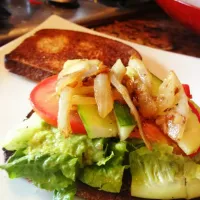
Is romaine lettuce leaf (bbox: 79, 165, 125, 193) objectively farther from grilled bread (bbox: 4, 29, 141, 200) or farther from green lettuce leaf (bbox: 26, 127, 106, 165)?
grilled bread (bbox: 4, 29, 141, 200)

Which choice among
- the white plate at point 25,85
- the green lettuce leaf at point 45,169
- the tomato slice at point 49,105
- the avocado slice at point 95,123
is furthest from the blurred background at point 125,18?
the green lettuce leaf at point 45,169

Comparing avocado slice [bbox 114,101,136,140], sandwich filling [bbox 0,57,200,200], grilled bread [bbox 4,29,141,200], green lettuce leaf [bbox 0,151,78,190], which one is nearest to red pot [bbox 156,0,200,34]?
grilled bread [bbox 4,29,141,200]

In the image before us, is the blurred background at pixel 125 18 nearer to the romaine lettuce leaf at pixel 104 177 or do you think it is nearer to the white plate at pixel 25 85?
the white plate at pixel 25 85

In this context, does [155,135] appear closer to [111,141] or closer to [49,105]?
[111,141]

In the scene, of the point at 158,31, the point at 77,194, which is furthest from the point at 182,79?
the point at 77,194

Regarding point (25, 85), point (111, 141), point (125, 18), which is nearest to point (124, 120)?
point (111, 141)

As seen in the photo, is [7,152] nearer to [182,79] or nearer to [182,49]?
[182,79]
